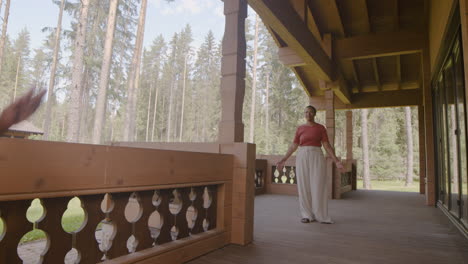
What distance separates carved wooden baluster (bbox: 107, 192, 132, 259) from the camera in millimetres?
1626

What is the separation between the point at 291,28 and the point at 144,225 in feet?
9.63

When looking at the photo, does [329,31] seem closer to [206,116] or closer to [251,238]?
[251,238]

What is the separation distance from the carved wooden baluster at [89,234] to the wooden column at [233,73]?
4.29ft

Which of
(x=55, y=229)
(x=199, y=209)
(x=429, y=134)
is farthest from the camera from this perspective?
(x=429, y=134)

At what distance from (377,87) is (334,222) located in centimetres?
628

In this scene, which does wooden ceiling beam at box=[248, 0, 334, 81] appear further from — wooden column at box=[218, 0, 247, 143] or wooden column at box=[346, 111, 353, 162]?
wooden column at box=[346, 111, 353, 162]

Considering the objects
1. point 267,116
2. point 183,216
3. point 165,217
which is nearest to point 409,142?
point 267,116

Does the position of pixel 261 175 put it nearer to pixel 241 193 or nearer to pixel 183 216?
pixel 241 193

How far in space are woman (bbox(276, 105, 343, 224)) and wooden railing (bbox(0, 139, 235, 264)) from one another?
1355mm

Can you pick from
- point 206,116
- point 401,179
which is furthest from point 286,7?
point 206,116

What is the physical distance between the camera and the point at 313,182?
358cm

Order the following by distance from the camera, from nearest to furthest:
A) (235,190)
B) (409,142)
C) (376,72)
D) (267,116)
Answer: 1. (235,190)
2. (376,72)
3. (409,142)
4. (267,116)

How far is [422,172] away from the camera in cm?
802

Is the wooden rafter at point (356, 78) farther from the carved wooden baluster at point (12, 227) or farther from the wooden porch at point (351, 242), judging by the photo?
the carved wooden baluster at point (12, 227)
